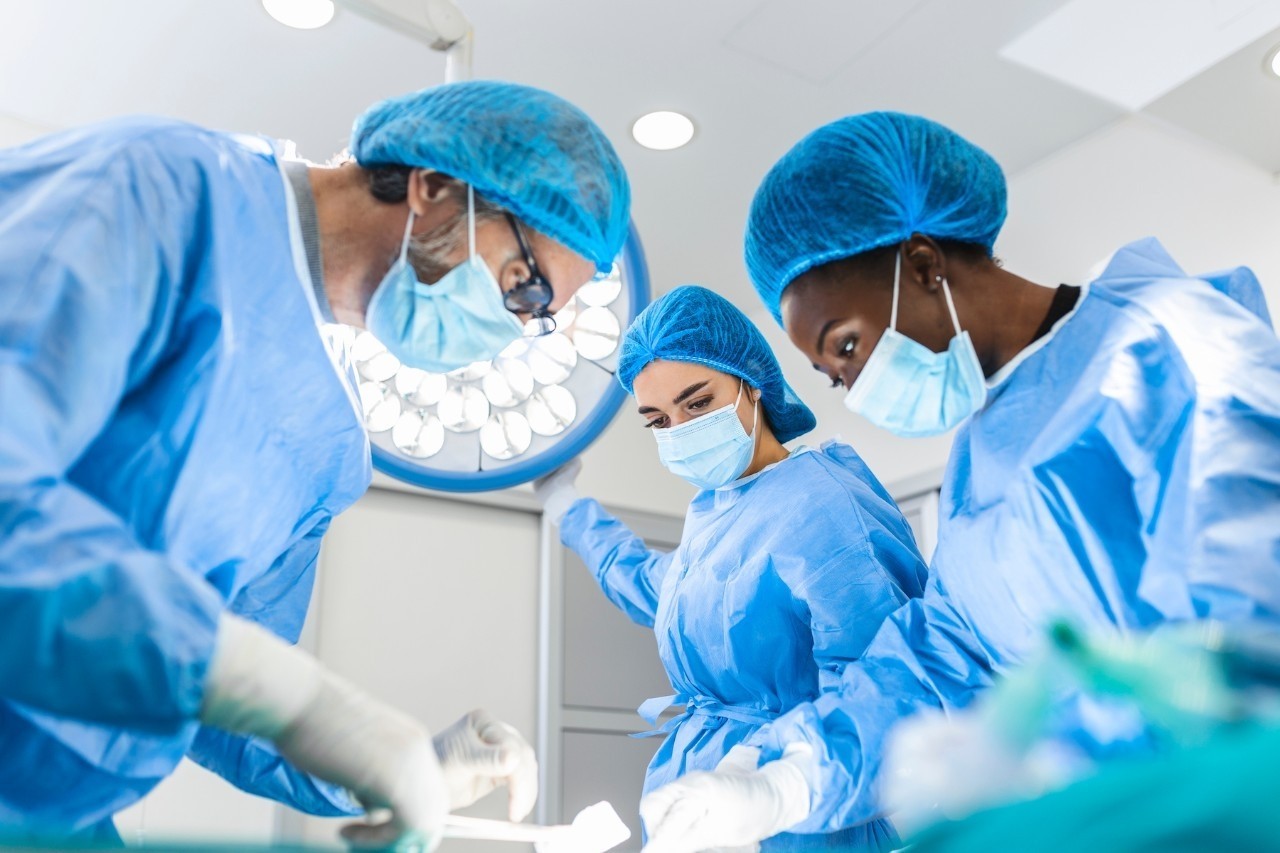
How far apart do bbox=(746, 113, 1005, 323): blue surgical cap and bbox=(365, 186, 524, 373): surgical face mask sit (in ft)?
1.17

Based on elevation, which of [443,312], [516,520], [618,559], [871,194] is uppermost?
[871,194]

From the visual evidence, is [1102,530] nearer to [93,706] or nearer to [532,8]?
[93,706]

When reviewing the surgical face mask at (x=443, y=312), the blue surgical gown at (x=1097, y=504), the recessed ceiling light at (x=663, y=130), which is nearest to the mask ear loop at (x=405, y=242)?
the surgical face mask at (x=443, y=312)

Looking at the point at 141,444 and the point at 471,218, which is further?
the point at 471,218

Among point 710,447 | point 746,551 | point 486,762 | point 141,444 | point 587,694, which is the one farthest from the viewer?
point 587,694

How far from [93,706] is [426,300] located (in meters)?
0.60

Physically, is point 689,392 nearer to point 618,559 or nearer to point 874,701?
point 618,559

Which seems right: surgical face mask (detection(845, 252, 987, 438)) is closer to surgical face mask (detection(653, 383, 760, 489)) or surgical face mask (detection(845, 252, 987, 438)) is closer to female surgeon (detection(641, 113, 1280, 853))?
female surgeon (detection(641, 113, 1280, 853))

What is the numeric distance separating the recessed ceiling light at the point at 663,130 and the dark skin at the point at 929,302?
5.51 feet

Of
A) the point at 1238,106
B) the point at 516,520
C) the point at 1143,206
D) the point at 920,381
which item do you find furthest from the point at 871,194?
the point at 516,520

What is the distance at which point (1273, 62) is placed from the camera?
99.2 inches

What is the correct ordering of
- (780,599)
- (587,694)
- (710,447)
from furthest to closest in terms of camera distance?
(587,694)
(710,447)
(780,599)

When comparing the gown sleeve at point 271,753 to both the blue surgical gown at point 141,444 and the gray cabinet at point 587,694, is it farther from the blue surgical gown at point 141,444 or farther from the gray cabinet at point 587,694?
the gray cabinet at point 587,694

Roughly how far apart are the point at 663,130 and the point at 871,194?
5.80 feet
